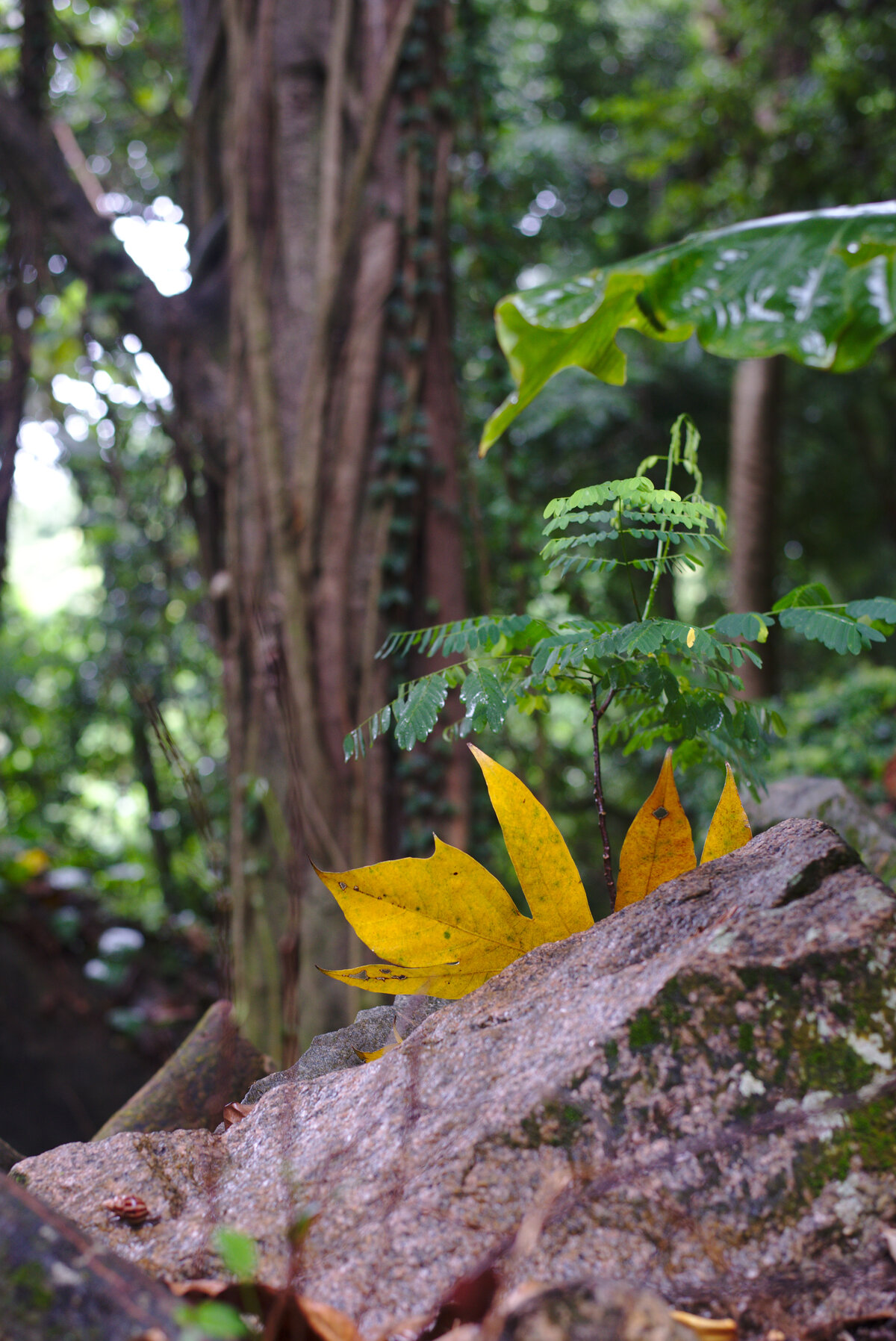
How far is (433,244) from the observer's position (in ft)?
10.9

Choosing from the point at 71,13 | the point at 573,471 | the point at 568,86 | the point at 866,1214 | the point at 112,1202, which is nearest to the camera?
the point at 866,1214

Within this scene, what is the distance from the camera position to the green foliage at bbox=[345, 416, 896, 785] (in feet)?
3.42

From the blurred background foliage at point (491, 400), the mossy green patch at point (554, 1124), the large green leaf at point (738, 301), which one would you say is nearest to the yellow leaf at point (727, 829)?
the mossy green patch at point (554, 1124)

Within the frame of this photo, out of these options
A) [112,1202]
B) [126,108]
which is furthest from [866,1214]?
[126,108]

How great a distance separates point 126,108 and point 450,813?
4.89 meters

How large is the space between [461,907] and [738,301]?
2.69 feet

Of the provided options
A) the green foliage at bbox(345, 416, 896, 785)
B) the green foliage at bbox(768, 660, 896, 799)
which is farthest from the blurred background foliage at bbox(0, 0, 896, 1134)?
the green foliage at bbox(345, 416, 896, 785)

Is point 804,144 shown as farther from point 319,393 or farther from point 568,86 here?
point 319,393

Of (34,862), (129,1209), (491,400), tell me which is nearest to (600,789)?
(129,1209)

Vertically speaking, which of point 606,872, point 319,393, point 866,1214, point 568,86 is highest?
point 568,86

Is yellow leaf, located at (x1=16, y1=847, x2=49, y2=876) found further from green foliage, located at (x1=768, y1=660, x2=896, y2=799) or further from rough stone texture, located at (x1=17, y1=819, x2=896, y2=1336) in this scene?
rough stone texture, located at (x1=17, y1=819, x2=896, y2=1336)

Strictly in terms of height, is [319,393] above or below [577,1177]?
above

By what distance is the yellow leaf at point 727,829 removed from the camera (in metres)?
1.17

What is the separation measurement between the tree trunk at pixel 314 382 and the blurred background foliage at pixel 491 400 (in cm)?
25
